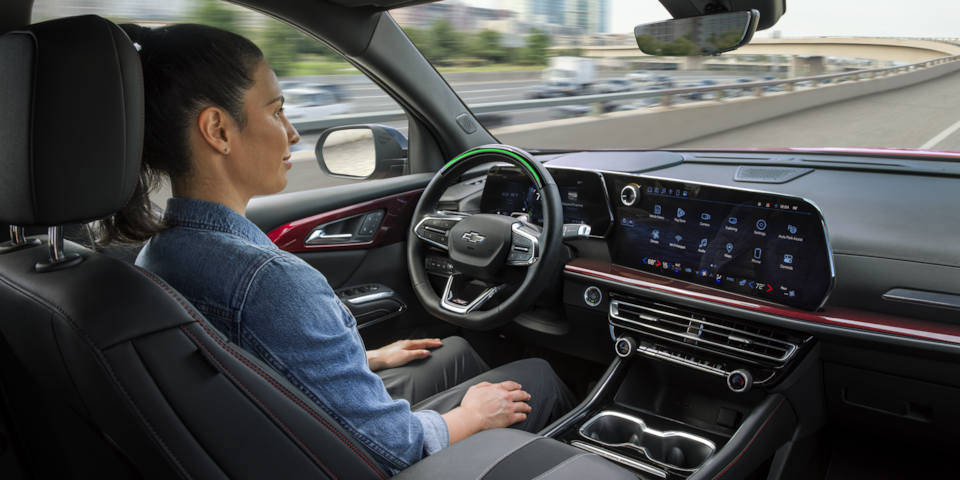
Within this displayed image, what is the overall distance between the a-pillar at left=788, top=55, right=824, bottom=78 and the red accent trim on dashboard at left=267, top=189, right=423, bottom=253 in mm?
1784

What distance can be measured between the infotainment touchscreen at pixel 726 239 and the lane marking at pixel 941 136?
833mm

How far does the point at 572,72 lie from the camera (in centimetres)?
382

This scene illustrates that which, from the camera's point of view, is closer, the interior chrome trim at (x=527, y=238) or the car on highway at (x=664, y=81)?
the interior chrome trim at (x=527, y=238)

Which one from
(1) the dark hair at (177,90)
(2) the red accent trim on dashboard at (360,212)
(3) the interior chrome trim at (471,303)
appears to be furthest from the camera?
(2) the red accent trim on dashboard at (360,212)

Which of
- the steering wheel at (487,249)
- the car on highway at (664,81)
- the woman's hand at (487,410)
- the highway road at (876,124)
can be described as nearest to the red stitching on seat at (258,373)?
the woman's hand at (487,410)

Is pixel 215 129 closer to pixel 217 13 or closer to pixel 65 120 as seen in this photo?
pixel 65 120

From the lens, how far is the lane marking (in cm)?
235

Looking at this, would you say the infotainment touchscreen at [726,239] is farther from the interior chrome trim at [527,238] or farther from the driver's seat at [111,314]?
the driver's seat at [111,314]

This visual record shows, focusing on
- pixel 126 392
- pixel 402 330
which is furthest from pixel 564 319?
pixel 126 392

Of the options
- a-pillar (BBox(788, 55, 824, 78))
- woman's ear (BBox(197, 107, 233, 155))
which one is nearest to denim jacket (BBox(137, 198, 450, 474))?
woman's ear (BBox(197, 107, 233, 155))

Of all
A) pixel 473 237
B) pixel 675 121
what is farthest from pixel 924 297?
pixel 675 121

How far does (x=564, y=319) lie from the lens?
9.10 feet

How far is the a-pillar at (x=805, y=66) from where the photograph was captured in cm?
279

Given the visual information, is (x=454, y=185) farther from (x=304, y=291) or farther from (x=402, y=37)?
(x=304, y=291)
